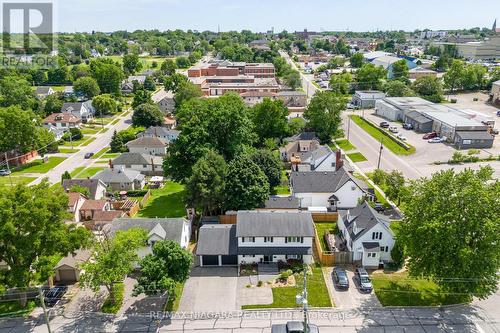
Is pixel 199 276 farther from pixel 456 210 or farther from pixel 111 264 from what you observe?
pixel 456 210

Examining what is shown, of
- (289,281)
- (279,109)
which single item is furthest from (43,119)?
(289,281)

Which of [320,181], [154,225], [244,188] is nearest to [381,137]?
[320,181]

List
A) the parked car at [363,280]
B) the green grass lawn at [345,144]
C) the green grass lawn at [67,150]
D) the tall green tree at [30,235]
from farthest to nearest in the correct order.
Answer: the green grass lawn at [67,150] → the green grass lawn at [345,144] → the parked car at [363,280] → the tall green tree at [30,235]

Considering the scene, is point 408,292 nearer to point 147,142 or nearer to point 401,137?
point 401,137

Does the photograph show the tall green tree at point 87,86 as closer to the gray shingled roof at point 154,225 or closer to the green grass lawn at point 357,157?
the green grass lawn at point 357,157

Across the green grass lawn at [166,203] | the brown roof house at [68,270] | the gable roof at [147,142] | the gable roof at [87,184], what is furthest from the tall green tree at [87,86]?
the brown roof house at [68,270]

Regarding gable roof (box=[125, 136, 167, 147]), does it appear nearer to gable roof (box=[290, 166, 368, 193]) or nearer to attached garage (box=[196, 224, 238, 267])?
gable roof (box=[290, 166, 368, 193])
